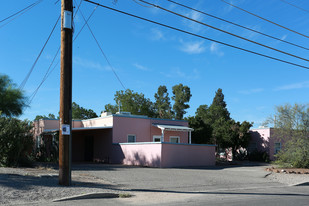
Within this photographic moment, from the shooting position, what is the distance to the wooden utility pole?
10453 mm

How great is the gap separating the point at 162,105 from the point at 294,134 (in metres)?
39.9

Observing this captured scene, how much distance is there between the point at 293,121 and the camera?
21344mm

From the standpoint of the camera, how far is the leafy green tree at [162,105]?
58094 millimetres

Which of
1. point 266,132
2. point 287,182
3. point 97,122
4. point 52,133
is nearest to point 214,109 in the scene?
point 266,132

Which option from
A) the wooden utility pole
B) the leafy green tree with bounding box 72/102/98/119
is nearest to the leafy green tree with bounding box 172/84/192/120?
the leafy green tree with bounding box 72/102/98/119

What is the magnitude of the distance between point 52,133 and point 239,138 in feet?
57.5

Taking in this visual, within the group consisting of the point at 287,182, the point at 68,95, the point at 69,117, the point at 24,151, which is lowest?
the point at 287,182

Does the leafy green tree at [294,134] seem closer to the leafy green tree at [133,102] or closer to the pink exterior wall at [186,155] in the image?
the pink exterior wall at [186,155]

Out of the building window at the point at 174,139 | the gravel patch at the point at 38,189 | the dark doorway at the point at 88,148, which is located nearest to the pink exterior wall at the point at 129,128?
the building window at the point at 174,139

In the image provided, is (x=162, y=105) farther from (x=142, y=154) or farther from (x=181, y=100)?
(x=142, y=154)

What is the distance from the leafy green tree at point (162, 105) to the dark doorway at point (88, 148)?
2789cm

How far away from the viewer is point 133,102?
5309 cm

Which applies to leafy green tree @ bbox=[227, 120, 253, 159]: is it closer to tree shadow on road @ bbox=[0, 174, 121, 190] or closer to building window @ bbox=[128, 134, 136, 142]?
building window @ bbox=[128, 134, 136, 142]

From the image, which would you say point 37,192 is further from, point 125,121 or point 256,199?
point 125,121
